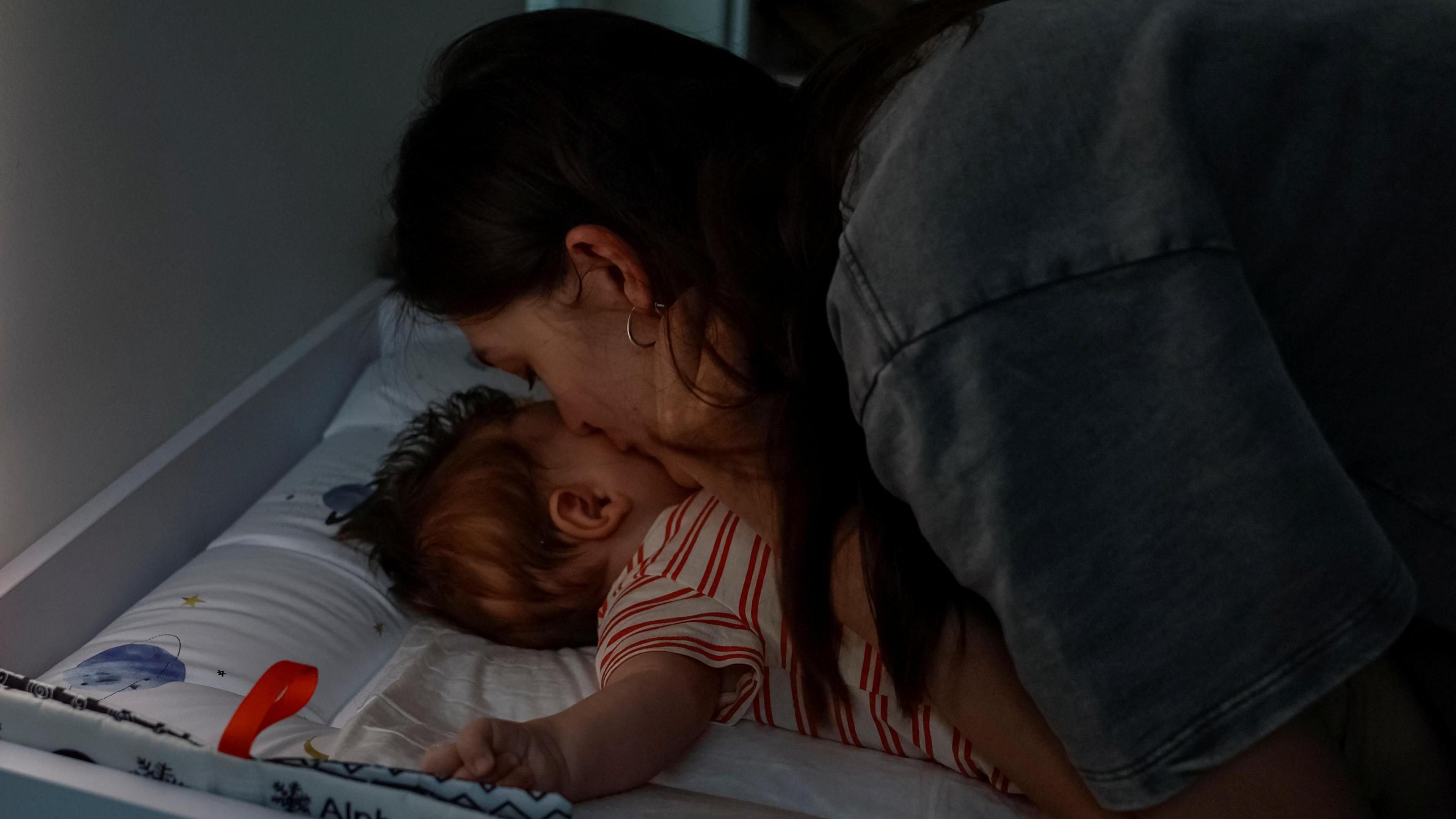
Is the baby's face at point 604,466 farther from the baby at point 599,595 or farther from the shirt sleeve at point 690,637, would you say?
the shirt sleeve at point 690,637

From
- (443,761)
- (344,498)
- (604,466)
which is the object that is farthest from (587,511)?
(443,761)

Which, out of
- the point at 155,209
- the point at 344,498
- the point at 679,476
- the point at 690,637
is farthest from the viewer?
the point at 344,498

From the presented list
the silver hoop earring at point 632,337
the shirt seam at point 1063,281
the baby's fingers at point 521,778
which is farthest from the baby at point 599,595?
the shirt seam at point 1063,281

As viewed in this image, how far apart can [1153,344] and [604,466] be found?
0.73 m

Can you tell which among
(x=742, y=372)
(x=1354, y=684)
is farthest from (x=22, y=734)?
(x=1354, y=684)

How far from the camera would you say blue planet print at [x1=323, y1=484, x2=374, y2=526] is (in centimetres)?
134

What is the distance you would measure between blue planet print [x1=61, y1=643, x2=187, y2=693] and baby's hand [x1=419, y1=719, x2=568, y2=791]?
14.6 inches

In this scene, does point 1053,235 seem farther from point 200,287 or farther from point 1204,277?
point 200,287

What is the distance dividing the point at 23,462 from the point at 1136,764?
1.02 metres

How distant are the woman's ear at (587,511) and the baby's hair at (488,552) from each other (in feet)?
0.04

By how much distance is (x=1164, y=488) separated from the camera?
0.57m

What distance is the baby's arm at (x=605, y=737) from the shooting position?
0.76 metres

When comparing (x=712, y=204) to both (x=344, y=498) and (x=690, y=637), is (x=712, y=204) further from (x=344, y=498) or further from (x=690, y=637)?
(x=344, y=498)

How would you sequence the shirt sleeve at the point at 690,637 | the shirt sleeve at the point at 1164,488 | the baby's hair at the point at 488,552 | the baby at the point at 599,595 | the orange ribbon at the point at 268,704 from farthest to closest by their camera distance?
the baby's hair at the point at 488,552 < the shirt sleeve at the point at 690,637 < the baby at the point at 599,595 < the orange ribbon at the point at 268,704 < the shirt sleeve at the point at 1164,488
